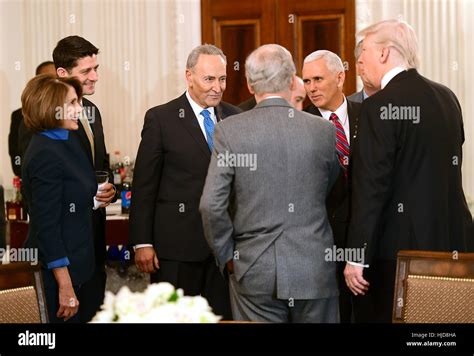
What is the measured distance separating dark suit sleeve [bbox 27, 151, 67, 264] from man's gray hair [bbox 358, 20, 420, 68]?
1.26m

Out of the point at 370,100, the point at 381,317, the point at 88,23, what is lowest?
the point at 381,317

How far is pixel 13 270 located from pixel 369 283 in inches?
56.8

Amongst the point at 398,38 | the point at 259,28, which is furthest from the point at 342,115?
the point at 259,28

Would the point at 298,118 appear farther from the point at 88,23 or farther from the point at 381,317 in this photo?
the point at 88,23

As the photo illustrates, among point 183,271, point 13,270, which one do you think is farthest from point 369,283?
point 13,270

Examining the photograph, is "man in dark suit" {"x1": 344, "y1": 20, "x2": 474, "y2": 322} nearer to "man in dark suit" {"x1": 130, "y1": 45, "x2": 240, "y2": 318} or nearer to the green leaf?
"man in dark suit" {"x1": 130, "y1": 45, "x2": 240, "y2": 318}

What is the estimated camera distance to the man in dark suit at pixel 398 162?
2871mm

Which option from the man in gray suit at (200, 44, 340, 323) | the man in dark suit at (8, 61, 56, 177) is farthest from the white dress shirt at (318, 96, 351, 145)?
the man in dark suit at (8, 61, 56, 177)

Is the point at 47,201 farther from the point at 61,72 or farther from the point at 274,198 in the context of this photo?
the point at 61,72

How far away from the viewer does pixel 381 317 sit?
3074mm

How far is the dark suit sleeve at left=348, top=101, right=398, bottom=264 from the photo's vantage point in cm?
286

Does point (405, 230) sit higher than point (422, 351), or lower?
higher

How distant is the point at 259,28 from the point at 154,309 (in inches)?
185

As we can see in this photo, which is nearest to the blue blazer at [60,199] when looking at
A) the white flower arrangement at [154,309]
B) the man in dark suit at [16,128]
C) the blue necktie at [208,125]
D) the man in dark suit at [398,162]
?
the blue necktie at [208,125]
